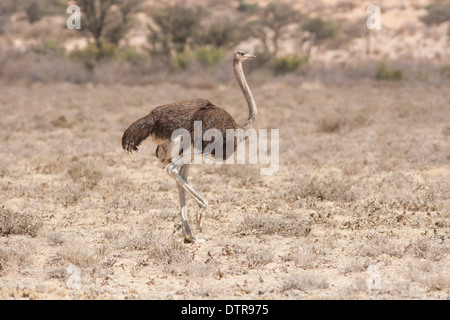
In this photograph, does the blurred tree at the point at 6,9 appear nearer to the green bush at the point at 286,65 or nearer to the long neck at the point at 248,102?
the green bush at the point at 286,65

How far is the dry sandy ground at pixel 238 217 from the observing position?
184 inches

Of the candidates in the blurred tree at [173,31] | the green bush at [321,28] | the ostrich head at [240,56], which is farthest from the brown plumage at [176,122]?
the green bush at [321,28]

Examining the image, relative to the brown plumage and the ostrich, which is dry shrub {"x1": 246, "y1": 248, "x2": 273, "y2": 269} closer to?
the ostrich

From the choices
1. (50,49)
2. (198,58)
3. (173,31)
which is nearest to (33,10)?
→ (50,49)

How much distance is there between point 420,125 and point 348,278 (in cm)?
937

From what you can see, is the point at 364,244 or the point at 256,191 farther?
the point at 256,191

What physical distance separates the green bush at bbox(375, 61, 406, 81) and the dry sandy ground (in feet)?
33.8

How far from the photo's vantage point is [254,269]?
16.6ft

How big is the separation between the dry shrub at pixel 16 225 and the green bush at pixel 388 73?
786 inches

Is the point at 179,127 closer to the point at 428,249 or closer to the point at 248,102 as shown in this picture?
the point at 248,102

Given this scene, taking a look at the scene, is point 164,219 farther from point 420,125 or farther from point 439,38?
point 439,38

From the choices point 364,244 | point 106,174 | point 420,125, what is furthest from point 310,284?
point 420,125

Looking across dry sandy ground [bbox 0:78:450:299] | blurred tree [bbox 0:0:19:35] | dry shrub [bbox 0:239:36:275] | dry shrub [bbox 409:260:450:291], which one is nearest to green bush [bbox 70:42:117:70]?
dry sandy ground [bbox 0:78:450:299]

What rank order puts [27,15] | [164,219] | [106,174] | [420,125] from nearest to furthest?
[164,219] → [106,174] → [420,125] → [27,15]
